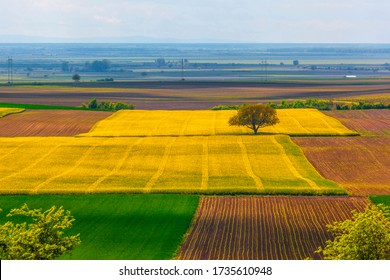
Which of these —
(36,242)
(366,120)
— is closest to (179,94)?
(366,120)

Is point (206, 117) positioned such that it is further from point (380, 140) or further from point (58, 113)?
point (380, 140)

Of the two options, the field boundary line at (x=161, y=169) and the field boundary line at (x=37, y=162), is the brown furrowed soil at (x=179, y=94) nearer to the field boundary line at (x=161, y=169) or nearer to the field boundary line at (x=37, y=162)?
the field boundary line at (x=161, y=169)

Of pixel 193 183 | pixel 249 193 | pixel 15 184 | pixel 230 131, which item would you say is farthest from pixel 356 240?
pixel 230 131

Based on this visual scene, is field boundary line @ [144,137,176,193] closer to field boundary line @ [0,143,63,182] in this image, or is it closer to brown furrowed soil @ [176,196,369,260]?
brown furrowed soil @ [176,196,369,260]

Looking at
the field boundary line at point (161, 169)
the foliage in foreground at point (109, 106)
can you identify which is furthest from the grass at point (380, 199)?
the foliage in foreground at point (109, 106)

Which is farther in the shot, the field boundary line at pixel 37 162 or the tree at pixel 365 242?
the field boundary line at pixel 37 162

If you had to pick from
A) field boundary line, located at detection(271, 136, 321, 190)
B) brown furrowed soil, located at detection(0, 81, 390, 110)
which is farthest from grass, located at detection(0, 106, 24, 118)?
field boundary line, located at detection(271, 136, 321, 190)

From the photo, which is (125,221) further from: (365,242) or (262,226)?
(365,242)
